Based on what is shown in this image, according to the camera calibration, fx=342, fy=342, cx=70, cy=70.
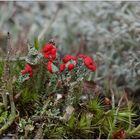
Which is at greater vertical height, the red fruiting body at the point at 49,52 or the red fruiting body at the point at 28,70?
the red fruiting body at the point at 49,52

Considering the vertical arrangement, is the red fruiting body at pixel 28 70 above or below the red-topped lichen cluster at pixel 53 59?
below

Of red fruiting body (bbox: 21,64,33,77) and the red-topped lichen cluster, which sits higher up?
the red-topped lichen cluster

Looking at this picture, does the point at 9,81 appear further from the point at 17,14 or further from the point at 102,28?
the point at 17,14

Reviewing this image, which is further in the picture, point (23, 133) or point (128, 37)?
point (128, 37)

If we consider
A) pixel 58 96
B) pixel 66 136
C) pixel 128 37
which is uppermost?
pixel 128 37

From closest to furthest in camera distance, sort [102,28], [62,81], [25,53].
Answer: [62,81] < [25,53] < [102,28]

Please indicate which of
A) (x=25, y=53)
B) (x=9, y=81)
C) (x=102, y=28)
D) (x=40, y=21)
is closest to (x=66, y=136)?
(x=9, y=81)

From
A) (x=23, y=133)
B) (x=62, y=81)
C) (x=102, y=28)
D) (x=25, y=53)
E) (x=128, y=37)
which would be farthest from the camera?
(x=102, y=28)

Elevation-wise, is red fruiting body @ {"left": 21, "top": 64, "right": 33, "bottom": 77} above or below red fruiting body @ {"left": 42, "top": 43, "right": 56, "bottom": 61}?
below
